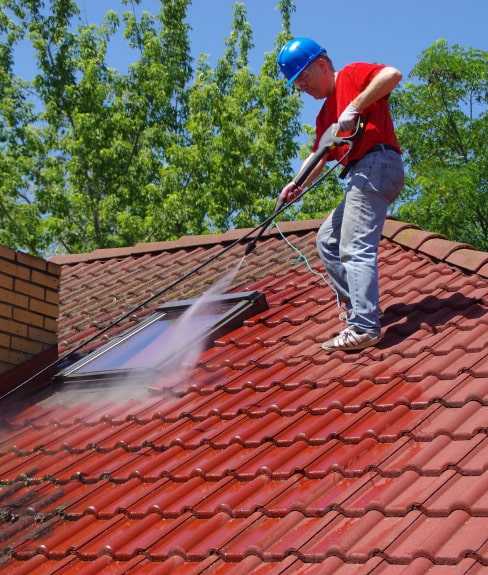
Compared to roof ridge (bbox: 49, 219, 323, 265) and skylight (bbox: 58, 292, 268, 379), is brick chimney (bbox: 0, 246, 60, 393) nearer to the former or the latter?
skylight (bbox: 58, 292, 268, 379)

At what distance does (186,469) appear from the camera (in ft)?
16.1

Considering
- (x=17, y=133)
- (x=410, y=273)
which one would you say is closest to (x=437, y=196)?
(x=17, y=133)

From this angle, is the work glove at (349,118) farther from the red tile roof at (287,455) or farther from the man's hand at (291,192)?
the red tile roof at (287,455)

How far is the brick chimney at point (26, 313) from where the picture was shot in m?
6.96

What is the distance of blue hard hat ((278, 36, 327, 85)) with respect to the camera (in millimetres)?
5680

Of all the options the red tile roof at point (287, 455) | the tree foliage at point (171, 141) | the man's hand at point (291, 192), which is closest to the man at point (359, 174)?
the red tile roof at point (287, 455)

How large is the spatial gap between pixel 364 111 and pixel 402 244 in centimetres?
234

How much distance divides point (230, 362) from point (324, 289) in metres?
1.25

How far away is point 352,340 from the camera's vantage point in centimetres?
569

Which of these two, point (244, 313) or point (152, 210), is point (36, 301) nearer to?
point (244, 313)

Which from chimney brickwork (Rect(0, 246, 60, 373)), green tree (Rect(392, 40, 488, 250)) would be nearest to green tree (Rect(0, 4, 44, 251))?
green tree (Rect(392, 40, 488, 250))

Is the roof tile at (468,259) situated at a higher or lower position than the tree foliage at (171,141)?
lower

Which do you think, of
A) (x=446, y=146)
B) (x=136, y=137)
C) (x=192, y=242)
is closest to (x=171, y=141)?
(x=136, y=137)

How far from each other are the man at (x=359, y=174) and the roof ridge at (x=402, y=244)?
129cm
